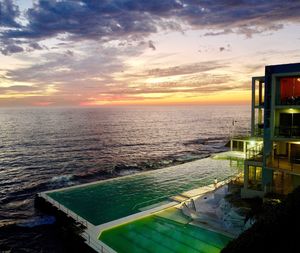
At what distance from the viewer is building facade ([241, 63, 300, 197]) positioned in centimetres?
2416

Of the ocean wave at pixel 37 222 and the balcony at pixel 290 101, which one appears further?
the ocean wave at pixel 37 222

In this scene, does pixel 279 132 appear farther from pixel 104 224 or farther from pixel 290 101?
pixel 104 224

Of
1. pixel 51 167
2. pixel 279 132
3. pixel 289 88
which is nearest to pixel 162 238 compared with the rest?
pixel 279 132

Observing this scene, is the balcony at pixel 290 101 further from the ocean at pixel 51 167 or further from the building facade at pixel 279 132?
the ocean at pixel 51 167

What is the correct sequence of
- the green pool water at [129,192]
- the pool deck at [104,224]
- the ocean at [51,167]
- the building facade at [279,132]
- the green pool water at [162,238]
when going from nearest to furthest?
the green pool water at [162,238]
the pool deck at [104,224]
the building facade at [279,132]
the green pool water at [129,192]
the ocean at [51,167]

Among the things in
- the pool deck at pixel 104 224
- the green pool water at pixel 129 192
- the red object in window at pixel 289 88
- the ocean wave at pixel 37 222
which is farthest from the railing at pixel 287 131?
the ocean wave at pixel 37 222

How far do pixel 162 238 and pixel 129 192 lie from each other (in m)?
12.9

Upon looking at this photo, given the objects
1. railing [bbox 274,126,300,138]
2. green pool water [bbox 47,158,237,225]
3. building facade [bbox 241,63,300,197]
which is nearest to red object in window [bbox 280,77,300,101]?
building facade [bbox 241,63,300,197]

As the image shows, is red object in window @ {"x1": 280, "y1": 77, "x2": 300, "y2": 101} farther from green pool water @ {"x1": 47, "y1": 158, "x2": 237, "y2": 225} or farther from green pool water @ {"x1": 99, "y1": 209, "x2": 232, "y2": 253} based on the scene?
green pool water @ {"x1": 47, "y1": 158, "x2": 237, "y2": 225}

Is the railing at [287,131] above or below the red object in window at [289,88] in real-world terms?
below

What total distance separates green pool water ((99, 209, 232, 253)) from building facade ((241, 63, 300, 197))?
5.79 m

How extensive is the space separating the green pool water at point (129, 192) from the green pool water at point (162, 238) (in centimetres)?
340

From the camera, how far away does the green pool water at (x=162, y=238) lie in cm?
2203

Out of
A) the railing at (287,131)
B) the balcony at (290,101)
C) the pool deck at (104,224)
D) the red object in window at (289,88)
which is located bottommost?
the pool deck at (104,224)
